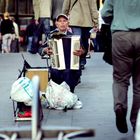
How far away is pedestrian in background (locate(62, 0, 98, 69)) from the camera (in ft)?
37.5

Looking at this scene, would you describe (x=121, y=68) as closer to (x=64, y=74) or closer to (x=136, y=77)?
(x=136, y=77)

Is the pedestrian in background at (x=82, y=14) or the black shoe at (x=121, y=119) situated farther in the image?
the pedestrian in background at (x=82, y=14)

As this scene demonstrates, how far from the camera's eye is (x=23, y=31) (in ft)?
82.6

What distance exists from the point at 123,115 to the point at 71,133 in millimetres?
2787

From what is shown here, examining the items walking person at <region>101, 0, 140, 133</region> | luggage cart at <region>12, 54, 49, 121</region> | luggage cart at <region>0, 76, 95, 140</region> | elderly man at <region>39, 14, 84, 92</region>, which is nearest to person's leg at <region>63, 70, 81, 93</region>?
elderly man at <region>39, 14, 84, 92</region>

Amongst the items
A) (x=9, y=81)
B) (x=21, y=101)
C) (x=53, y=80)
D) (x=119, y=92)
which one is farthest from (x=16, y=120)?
(x=9, y=81)

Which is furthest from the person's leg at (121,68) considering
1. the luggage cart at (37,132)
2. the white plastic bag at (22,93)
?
the luggage cart at (37,132)

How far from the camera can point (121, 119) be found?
6.48m

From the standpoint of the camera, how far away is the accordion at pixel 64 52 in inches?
320

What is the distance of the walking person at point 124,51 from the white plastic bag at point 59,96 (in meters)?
1.58

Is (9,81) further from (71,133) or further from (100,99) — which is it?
(71,133)

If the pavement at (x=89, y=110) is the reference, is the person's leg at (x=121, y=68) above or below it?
above

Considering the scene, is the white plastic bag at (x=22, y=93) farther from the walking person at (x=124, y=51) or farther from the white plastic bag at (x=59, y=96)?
the walking person at (x=124, y=51)

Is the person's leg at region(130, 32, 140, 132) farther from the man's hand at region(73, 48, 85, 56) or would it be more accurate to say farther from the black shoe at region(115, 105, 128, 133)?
the man's hand at region(73, 48, 85, 56)
